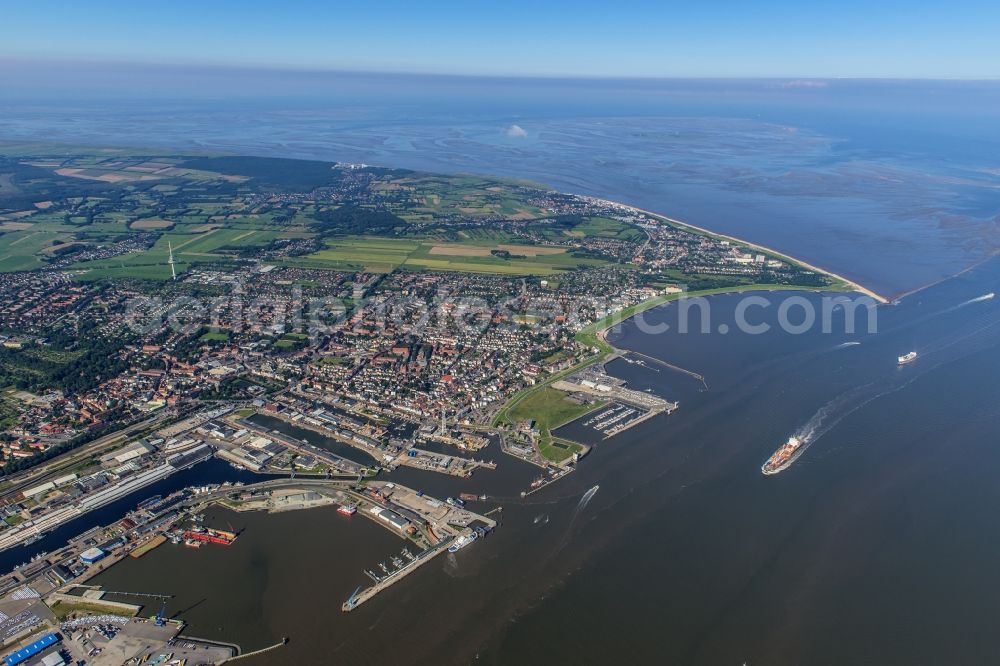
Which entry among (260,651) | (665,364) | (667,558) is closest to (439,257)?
(665,364)

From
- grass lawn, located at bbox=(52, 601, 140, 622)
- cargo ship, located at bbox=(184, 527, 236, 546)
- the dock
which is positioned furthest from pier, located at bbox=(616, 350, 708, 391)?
grass lawn, located at bbox=(52, 601, 140, 622)

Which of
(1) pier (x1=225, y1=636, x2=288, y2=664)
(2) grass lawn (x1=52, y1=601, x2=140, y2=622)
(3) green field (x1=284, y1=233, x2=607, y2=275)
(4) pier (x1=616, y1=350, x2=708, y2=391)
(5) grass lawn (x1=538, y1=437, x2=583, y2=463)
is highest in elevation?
(3) green field (x1=284, y1=233, x2=607, y2=275)

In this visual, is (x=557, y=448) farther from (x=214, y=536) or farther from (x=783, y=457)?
(x=214, y=536)

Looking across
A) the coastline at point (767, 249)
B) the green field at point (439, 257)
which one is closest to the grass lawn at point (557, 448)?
the green field at point (439, 257)

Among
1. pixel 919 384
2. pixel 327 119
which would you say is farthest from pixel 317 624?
pixel 327 119

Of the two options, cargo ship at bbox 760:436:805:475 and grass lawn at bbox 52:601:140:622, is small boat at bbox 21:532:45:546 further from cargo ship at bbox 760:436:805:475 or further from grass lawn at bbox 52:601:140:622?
cargo ship at bbox 760:436:805:475

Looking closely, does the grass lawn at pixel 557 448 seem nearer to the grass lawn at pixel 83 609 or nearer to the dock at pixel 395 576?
the dock at pixel 395 576

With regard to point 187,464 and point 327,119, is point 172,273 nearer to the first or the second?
point 187,464
